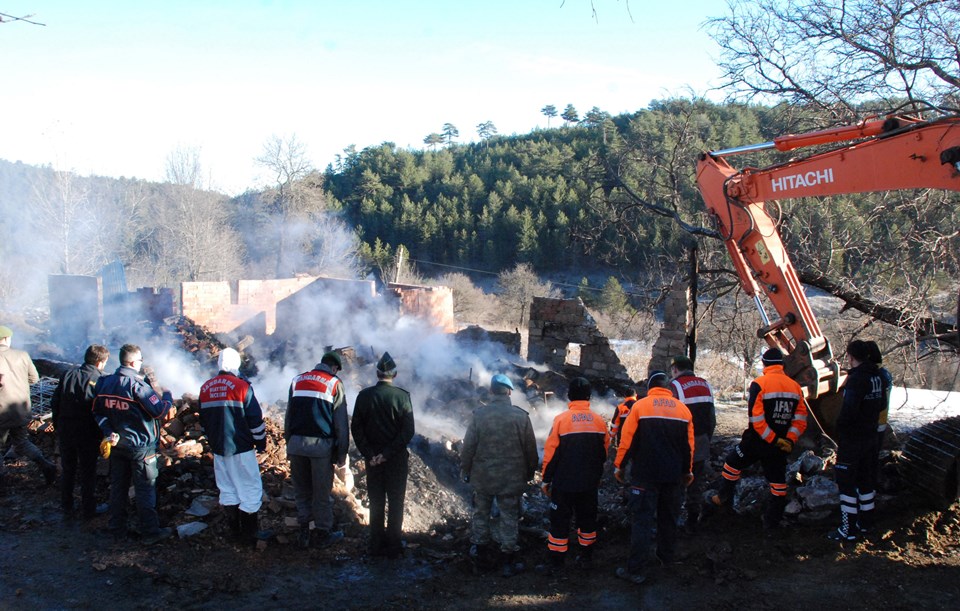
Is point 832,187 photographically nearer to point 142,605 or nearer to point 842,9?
point 842,9

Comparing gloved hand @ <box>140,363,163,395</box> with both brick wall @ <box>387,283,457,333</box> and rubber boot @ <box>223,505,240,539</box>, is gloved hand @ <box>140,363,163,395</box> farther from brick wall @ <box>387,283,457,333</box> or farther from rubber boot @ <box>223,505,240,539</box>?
brick wall @ <box>387,283,457,333</box>

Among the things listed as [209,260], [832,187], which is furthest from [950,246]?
[209,260]

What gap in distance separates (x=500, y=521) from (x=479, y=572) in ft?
1.49

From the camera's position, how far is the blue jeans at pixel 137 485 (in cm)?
536

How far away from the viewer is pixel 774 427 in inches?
218

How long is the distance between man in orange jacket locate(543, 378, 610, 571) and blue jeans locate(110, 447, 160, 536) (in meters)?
3.40

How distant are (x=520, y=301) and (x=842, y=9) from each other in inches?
1323

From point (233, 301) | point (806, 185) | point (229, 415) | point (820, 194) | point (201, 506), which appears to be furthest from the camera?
point (233, 301)

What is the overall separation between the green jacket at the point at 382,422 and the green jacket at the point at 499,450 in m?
0.58

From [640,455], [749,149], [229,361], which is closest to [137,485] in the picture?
[229,361]

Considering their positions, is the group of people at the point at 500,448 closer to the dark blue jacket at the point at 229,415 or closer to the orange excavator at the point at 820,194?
the dark blue jacket at the point at 229,415

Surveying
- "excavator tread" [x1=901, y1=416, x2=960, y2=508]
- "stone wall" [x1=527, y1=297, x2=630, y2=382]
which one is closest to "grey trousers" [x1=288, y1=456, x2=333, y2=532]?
"excavator tread" [x1=901, y1=416, x2=960, y2=508]

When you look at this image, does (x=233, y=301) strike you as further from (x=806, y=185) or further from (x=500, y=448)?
(x=806, y=185)

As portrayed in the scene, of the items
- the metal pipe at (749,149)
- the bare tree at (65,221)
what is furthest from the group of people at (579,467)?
the bare tree at (65,221)
